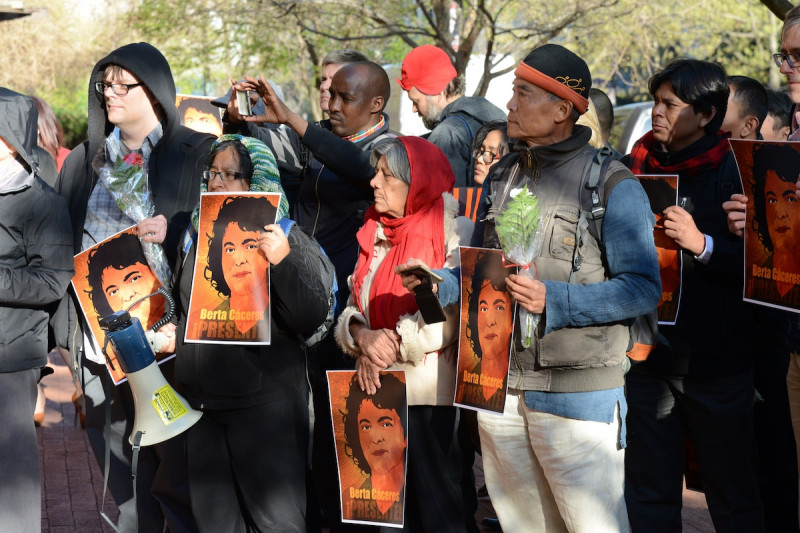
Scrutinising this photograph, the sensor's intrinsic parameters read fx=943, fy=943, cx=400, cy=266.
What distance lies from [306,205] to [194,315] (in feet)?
4.54

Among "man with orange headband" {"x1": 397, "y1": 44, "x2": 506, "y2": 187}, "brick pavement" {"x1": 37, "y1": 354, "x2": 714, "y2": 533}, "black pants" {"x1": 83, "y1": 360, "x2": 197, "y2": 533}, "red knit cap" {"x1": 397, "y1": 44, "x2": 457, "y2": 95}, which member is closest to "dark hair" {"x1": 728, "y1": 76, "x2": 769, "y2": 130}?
"man with orange headband" {"x1": 397, "y1": 44, "x2": 506, "y2": 187}

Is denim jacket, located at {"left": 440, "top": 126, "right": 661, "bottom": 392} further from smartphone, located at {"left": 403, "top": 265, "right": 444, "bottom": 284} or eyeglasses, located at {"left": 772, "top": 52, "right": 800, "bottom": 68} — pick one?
eyeglasses, located at {"left": 772, "top": 52, "right": 800, "bottom": 68}

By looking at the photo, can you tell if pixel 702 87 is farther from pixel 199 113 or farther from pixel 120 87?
pixel 199 113

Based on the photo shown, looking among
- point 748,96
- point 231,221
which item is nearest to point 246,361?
point 231,221

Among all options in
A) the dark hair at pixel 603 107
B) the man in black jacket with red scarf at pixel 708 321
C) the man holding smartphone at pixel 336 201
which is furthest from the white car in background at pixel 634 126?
the man in black jacket with red scarf at pixel 708 321

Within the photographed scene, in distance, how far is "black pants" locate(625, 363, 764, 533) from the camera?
4.12 m

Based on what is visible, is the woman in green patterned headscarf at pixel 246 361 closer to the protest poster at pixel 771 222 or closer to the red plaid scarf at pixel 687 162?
the red plaid scarf at pixel 687 162

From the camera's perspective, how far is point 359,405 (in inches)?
154

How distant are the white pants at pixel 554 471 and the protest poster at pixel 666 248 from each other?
30.8 inches

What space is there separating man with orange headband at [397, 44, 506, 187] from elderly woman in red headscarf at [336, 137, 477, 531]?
1.94m

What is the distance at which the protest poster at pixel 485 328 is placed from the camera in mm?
3404

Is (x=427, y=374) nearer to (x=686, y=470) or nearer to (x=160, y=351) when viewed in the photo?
(x=160, y=351)

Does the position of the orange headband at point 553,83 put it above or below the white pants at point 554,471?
above

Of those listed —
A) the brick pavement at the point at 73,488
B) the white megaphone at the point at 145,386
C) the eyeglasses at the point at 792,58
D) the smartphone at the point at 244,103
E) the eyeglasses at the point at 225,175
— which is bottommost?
the brick pavement at the point at 73,488
